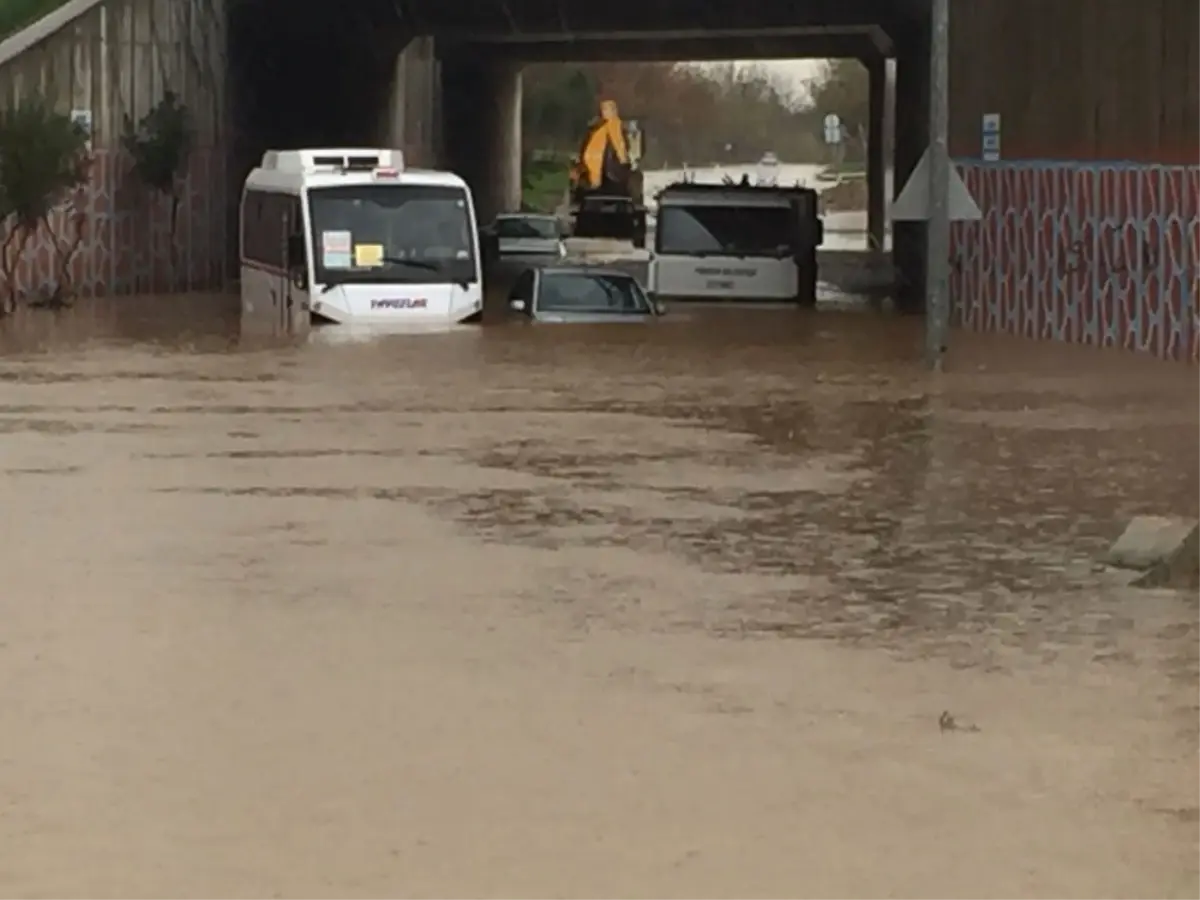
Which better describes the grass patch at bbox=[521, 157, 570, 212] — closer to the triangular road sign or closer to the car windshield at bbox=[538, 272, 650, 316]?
the car windshield at bbox=[538, 272, 650, 316]

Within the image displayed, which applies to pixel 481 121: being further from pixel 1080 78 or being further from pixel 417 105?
pixel 1080 78

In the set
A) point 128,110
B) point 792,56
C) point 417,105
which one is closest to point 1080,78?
point 128,110

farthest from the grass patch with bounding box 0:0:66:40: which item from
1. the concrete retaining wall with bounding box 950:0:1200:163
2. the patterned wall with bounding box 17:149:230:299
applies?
the concrete retaining wall with bounding box 950:0:1200:163

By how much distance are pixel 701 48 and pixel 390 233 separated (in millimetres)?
31436

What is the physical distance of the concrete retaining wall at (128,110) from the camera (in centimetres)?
3938

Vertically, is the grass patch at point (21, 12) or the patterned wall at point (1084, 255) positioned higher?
the grass patch at point (21, 12)

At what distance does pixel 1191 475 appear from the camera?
17.7 m

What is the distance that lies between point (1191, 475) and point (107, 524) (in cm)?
711

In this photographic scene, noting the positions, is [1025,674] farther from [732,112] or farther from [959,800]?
[732,112]

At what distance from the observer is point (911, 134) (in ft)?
161

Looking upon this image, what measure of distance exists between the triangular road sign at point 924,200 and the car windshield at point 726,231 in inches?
432

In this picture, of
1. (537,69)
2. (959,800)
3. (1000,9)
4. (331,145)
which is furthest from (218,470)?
(537,69)

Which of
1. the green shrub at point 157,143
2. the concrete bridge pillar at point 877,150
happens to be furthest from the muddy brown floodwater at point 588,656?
the concrete bridge pillar at point 877,150

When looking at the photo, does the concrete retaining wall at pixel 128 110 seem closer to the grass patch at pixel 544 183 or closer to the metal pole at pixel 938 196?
the metal pole at pixel 938 196
